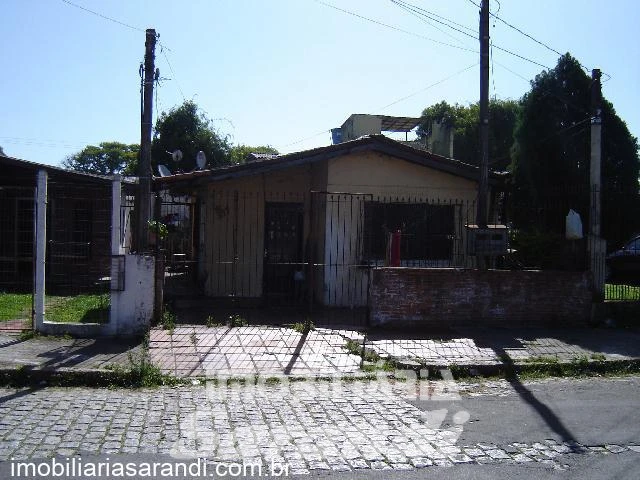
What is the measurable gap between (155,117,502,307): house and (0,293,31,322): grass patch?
361 centimetres

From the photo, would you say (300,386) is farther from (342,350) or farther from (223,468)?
(223,468)

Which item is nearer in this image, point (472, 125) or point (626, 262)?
point (626, 262)

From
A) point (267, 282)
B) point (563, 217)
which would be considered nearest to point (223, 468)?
point (267, 282)

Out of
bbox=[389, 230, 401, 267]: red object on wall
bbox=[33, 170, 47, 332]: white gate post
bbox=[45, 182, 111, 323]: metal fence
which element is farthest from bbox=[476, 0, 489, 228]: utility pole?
bbox=[45, 182, 111, 323]: metal fence

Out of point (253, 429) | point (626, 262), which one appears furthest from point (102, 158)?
point (253, 429)

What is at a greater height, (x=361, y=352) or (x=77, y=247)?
(x=77, y=247)

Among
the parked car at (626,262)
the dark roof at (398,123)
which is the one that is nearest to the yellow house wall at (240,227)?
the parked car at (626,262)

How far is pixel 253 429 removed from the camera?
550 centimetres

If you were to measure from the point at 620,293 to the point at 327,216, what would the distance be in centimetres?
635

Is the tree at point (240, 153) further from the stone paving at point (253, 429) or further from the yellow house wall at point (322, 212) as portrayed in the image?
the stone paving at point (253, 429)

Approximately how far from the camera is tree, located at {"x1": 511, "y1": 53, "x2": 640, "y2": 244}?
56.2 ft

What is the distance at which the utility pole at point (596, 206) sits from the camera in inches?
466

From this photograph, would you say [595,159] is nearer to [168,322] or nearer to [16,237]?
[168,322]

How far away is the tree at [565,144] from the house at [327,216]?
444 cm
